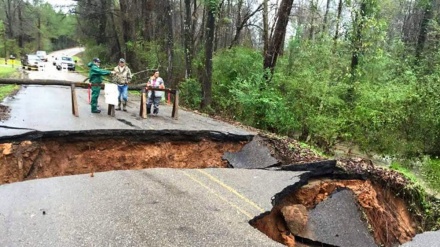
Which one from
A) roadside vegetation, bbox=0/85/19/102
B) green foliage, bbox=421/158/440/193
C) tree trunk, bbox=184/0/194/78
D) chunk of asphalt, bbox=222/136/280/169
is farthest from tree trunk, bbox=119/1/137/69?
green foliage, bbox=421/158/440/193

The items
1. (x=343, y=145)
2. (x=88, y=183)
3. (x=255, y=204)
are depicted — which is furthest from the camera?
(x=343, y=145)

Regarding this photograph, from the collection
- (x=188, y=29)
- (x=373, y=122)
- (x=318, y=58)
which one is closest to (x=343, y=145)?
(x=373, y=122)

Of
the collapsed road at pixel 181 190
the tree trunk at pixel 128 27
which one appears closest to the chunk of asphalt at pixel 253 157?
the collapsed road at pixel 181 190

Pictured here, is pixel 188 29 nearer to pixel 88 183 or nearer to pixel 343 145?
pixel 343 145

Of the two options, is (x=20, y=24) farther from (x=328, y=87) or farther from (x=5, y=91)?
(x=328, y=87)

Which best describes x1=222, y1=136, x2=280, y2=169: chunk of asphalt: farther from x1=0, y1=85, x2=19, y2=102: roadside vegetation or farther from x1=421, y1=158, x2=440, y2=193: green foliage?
→ x1=0, y1=85, x2=19, y2=102: roadside vegetation

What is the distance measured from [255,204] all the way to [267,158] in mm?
3387

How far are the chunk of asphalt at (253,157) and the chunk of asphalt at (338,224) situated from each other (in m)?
2.26

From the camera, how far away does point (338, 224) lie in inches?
248

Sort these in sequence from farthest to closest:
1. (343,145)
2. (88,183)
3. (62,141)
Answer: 1. (343,145)
2. (62,141)
3. (88,183)

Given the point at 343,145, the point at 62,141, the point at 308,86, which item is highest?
the point at 308,86

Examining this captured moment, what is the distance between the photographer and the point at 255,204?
6.01 m

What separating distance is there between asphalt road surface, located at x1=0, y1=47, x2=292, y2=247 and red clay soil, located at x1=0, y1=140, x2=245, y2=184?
711 mm

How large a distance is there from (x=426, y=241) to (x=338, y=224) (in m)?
1.34
